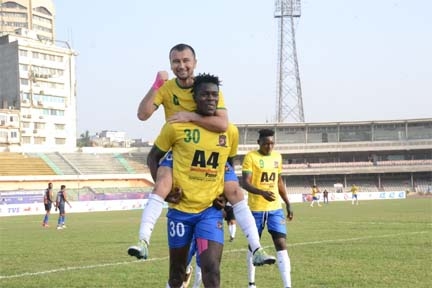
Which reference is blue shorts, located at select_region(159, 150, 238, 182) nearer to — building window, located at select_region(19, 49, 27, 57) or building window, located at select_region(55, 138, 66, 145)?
building window, located at select_region(19, 49, 27, 57)

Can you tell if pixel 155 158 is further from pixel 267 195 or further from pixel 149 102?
pixel 267 195

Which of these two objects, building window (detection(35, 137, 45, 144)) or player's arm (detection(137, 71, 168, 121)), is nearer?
player's arm (detection(137, 71, 168, 121))

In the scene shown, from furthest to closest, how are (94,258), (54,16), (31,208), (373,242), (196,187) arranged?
(54,16), (31,208), (373,242), (94,258), (196,187)

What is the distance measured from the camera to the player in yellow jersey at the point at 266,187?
1004cm

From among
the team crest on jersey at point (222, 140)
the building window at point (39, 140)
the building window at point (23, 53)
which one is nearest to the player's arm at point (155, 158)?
the team crest on jersey at point (222, 140)

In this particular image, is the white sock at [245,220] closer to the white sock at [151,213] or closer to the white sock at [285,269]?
the white sock at [151,213]

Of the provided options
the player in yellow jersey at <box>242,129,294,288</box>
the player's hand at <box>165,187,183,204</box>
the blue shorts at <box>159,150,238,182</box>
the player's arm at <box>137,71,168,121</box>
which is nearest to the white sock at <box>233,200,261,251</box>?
the blue shorts at <box>159,150,238,182</box>

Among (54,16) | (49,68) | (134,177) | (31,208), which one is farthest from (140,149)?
(54,16)

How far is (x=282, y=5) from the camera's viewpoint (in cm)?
9444

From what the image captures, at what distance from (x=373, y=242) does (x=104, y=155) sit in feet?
237

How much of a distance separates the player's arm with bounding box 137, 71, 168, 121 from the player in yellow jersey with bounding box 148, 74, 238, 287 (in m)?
0.26

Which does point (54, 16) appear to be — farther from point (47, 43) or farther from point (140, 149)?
point (140, 149)

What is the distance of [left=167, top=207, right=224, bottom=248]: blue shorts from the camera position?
6293 millimetres

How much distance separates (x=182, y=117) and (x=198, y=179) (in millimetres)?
633
